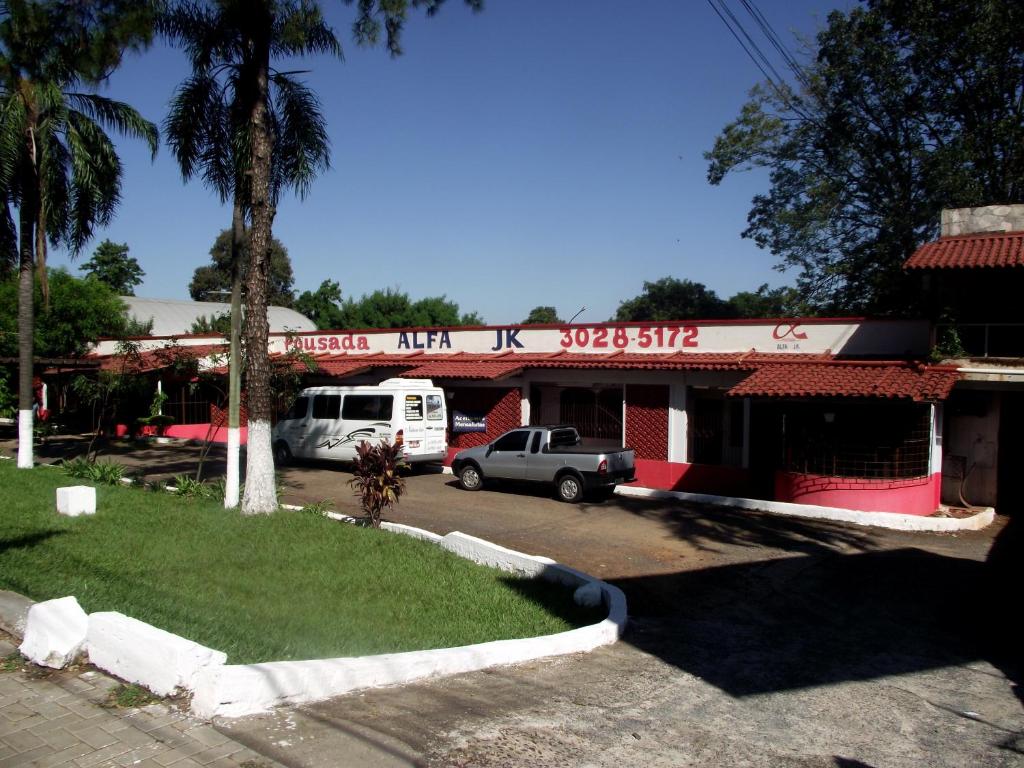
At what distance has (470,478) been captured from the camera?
18.1 metres

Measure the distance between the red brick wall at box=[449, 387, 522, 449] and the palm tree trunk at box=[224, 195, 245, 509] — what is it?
29.5ft

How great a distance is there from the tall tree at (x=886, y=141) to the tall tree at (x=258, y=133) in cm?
1717

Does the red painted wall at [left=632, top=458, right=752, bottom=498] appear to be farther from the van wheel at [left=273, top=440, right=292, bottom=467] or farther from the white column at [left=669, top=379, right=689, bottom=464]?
the van wheel at [left=273, top=440, right=292, bottom=467]

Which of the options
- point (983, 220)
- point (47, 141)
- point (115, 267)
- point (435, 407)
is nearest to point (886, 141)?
point (983, 220)

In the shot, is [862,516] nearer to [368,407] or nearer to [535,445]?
[535,445]

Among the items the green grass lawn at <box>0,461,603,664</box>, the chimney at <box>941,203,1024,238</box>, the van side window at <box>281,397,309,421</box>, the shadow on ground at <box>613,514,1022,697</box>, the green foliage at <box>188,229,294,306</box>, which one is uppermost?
the green foliage at <box>188,229,294,306</box>

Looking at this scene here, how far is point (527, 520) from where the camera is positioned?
14.7 meters

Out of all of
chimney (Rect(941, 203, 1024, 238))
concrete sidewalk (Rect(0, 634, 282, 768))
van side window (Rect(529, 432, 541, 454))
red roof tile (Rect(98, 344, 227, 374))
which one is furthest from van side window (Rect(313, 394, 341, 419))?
concrete sidewalk (Rect(0, 634, 282, 768))

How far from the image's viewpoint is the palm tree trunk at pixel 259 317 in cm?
1256

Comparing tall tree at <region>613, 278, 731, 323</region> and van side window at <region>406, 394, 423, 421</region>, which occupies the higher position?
tall tree at <region>613, 278, 731, 323</region>

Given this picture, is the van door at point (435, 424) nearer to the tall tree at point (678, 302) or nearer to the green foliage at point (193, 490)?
the green foliage at point (193, 490)

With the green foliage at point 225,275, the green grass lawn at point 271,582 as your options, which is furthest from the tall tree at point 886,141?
the green foliage at point 225,275

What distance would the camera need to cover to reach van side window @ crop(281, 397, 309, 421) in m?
21.4

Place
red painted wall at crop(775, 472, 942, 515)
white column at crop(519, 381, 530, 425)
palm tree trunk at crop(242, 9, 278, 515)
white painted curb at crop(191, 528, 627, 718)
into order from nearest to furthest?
white painted curb at crop(191, 528, 627, 718)
palm tree trunk at crop(242, 9, 278, 515)
red painted wall at crop(775, 472, 942, 515)
white column at crop(519, 381, 530, 425)
